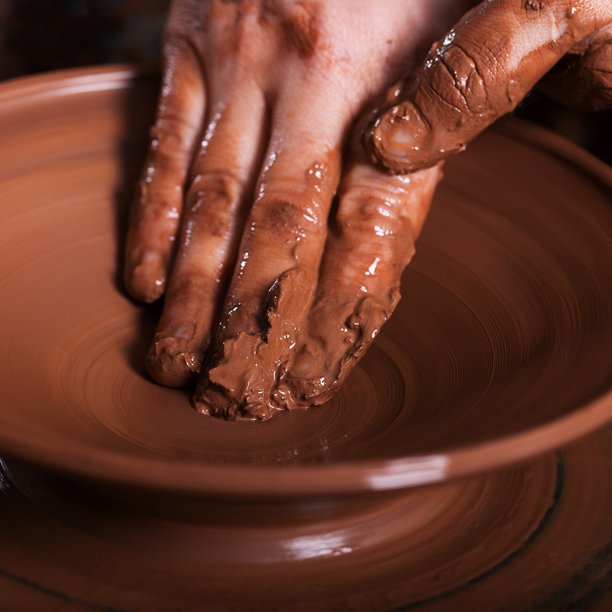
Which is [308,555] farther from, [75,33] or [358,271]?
[75,33]

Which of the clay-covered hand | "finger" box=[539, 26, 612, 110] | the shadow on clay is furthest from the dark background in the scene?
"finger" box=[539, 26, 612, 110]

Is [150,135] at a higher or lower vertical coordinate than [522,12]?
lower

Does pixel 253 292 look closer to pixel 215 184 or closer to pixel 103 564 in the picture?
pixel 215 184

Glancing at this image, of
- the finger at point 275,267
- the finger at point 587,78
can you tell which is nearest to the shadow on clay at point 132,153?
the finger at point 275,267

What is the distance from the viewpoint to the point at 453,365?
1.02 metres

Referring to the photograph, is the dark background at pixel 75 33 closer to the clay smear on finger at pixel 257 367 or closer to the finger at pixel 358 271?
the finger at pixel 358 271

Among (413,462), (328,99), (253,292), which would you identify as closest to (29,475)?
(253,292)

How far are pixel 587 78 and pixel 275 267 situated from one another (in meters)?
0.45

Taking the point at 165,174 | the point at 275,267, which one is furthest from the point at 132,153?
the point at 275,267

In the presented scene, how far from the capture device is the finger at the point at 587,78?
1.03m

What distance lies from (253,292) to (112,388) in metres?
0.20

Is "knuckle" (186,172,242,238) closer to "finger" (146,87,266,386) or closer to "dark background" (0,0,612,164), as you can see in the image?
"finger" (146,87,266,386)

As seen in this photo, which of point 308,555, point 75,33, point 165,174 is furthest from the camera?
point 75,33

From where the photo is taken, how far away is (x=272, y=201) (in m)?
1.07
